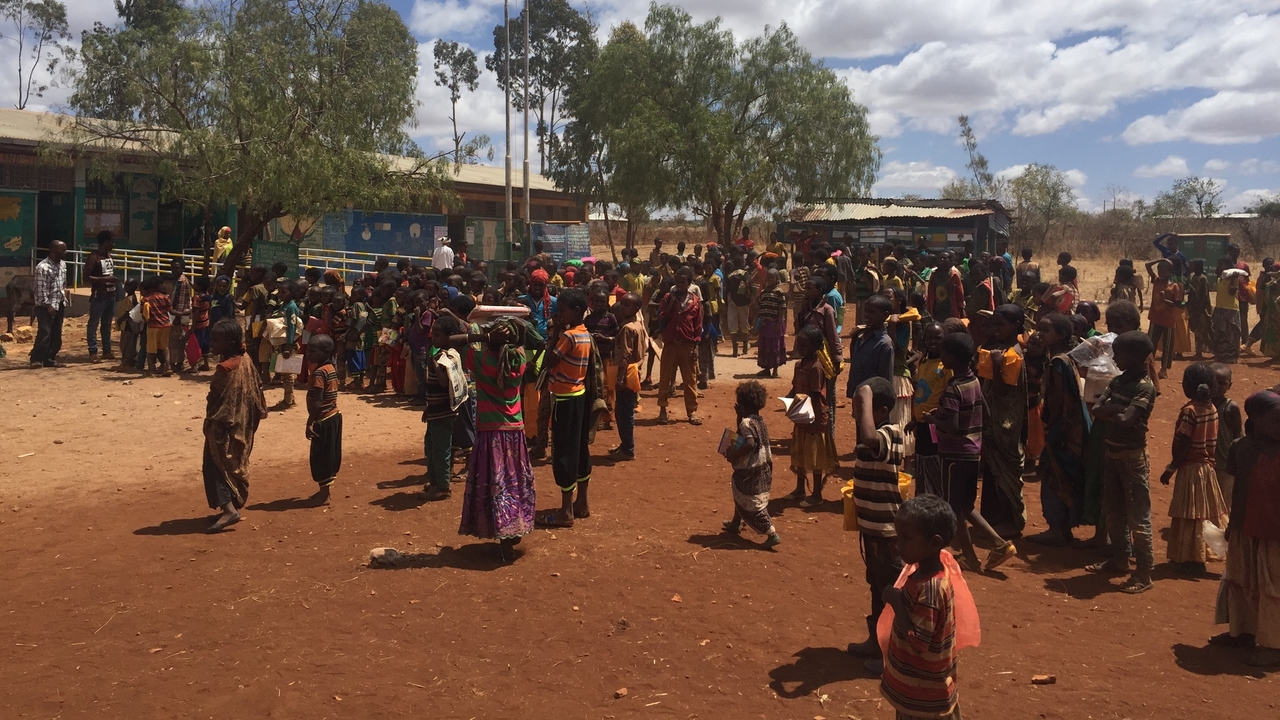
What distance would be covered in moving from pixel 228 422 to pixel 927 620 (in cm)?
546

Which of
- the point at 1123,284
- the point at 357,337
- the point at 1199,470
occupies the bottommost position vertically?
the point at 1199,470

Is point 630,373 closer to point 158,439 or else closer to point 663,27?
point 158,439

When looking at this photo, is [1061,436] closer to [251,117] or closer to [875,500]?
[875,500]

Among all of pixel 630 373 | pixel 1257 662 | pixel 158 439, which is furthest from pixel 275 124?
pixel 1257 662

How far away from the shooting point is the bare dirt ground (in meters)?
4.73

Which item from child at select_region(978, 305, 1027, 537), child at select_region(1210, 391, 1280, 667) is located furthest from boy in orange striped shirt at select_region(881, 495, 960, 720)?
child at select_region(978, 305, 1027, 537)

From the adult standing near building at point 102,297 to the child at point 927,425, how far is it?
12.3 metres

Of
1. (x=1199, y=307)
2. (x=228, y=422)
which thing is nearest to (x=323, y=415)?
(x=228, y=422)

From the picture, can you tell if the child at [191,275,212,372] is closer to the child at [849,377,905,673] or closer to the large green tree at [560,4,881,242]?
the child at [849,377,905,673]

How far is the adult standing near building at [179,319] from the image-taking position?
13.9 metres

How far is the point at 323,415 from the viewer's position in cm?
801

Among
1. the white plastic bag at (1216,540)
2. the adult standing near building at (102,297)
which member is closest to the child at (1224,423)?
the white plastic bag at (1216,540)

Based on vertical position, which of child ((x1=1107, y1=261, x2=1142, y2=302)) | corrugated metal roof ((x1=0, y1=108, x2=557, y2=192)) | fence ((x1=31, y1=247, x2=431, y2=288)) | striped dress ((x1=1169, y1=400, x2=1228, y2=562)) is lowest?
striped dress ((x1=1169, y1=400, x2=1228, y2=562))

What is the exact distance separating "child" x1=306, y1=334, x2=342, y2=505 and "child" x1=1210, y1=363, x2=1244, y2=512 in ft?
20.5
